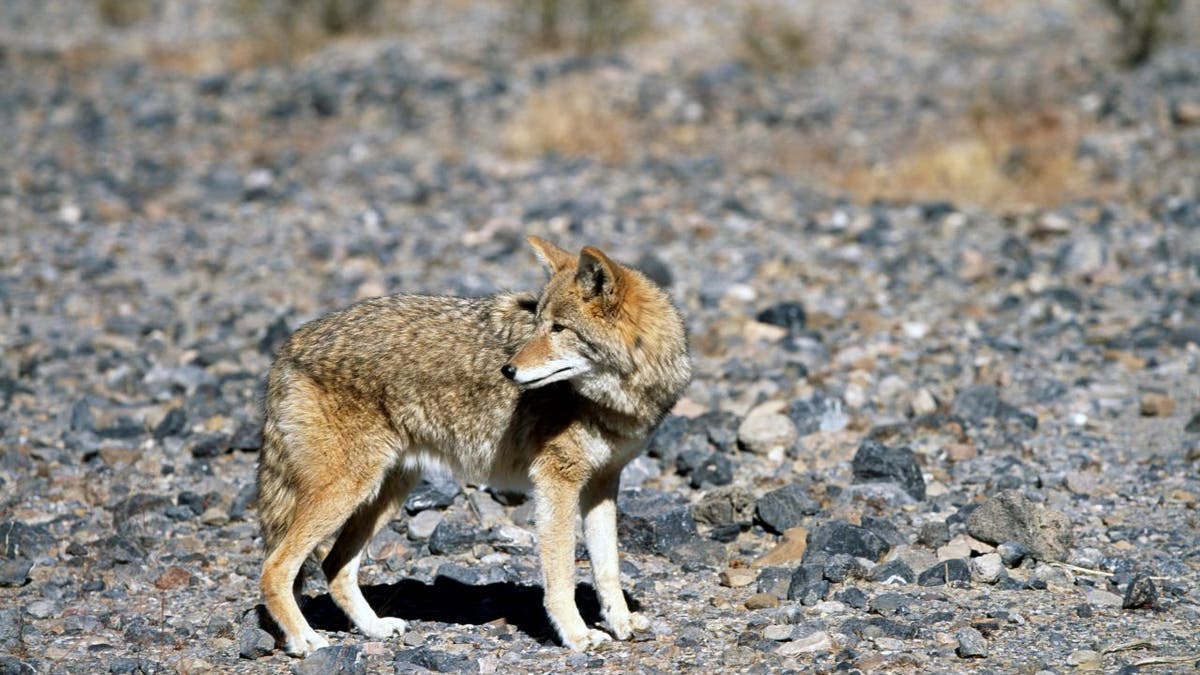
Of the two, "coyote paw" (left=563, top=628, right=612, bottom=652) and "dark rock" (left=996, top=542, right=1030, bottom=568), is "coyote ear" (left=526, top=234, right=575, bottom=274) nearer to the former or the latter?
"coyote paw" (left=563, top=628, right=612, bottom=652)

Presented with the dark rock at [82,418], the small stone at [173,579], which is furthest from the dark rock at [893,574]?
the dark rock at [82,418]

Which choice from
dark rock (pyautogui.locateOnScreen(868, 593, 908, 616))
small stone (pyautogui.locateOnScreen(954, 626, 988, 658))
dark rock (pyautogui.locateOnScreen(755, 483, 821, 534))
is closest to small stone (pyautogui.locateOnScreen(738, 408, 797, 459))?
dark rock (pyautogui.locateOnScreen(755, 483, 821, 534))

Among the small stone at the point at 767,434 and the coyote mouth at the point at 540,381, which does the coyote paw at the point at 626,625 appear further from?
the small stone at the point at 767,434

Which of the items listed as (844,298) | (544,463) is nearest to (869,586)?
(544,463)

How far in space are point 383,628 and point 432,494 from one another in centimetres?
152

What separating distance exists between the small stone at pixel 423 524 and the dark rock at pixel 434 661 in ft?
4.86

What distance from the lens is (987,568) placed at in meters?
6.64

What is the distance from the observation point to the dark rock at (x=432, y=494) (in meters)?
7.84

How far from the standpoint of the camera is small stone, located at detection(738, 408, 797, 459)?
8.55 meters

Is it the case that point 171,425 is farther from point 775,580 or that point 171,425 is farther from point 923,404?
point 923,404

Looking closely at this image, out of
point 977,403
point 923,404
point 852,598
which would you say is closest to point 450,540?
point 852,598

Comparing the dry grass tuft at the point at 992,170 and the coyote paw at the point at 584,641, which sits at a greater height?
the dry grass tuft at the point at 992,170

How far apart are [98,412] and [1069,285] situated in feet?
26.7

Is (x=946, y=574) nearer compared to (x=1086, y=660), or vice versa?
(x=1086, y=660)
